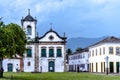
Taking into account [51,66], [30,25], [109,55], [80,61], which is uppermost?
[30,25]

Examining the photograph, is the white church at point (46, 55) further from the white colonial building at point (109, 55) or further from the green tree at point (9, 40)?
the green tree at point (9, 40)

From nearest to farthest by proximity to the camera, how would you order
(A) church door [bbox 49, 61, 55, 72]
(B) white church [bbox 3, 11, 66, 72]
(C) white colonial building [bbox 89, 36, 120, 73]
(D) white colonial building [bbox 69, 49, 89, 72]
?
(C) white colonial building [bbox 89, 36, 120, 73] → (B) white church [bbox 3, 11, 66, 72] → (A) church door [bbox 49, 61, 55, 72] → (D) white colonial building [bbox 69, 49, 89, 72]

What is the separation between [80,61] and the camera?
11200 cm

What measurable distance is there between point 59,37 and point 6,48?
41.6 metres

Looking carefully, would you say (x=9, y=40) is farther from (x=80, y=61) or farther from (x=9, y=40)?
(x=80, y=61)

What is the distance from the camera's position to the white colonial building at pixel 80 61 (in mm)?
101144

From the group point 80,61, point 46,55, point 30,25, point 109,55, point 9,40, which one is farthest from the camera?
point 80,61

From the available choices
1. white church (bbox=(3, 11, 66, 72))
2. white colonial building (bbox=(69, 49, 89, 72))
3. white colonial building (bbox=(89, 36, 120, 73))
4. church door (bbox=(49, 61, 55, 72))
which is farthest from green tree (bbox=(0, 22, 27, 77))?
white colonial building (bbox=(69, 49, 89, 72))

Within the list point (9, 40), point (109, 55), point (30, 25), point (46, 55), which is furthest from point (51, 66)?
point (9, 40)

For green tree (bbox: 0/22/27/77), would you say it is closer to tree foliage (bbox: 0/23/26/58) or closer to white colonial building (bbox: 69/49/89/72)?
tree foliage (bbox: 0/23/26/58)

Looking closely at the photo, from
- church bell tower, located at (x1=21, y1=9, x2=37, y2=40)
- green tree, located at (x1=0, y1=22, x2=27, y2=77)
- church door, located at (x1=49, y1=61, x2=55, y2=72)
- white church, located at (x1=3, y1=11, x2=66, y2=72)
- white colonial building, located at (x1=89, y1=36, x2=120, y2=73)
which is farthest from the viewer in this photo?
church bell tower, located at (x1=21, y1=9, x2=37, y2=40)

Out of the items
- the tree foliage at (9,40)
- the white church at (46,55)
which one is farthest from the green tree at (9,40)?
the white church at (46,55)

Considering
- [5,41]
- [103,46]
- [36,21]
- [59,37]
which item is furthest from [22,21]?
[5,41]

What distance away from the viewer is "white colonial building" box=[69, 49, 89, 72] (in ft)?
332
